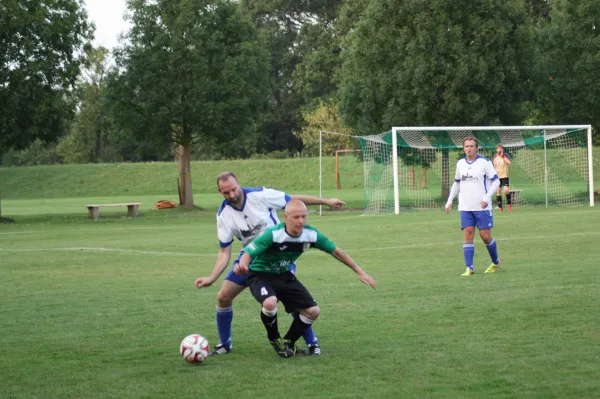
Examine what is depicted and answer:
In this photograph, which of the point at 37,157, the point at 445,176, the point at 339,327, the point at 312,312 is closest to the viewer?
the point at 312,312

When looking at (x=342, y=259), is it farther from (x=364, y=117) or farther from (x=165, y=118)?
(x=364, y=117)

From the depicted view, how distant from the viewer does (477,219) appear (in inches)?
556

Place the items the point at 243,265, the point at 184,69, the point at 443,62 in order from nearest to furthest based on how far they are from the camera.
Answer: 1. the point at 243,265
2. the point at 184,69
3. the point at 443,62

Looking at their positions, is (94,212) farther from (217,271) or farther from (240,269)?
(240,269)

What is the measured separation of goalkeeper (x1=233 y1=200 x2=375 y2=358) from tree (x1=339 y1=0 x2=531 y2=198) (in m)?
29.5

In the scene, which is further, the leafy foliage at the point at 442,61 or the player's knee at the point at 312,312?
the leafy foliage at the point at 442,61

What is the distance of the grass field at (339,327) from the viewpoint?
692cm

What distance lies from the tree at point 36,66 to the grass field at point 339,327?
1400 cm

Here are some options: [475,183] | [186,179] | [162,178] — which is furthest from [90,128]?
[475,183]

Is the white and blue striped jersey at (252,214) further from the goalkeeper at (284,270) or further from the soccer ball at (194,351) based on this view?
the soccer ball at (194,351)

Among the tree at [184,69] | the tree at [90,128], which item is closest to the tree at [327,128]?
the tree at [90,128]

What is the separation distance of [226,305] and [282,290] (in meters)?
0.63

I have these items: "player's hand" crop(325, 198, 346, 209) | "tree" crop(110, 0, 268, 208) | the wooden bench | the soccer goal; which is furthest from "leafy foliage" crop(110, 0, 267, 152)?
"player's hand" crop(325, 198, 346, 209)

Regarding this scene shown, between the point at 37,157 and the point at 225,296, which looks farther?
the point at 37,157
